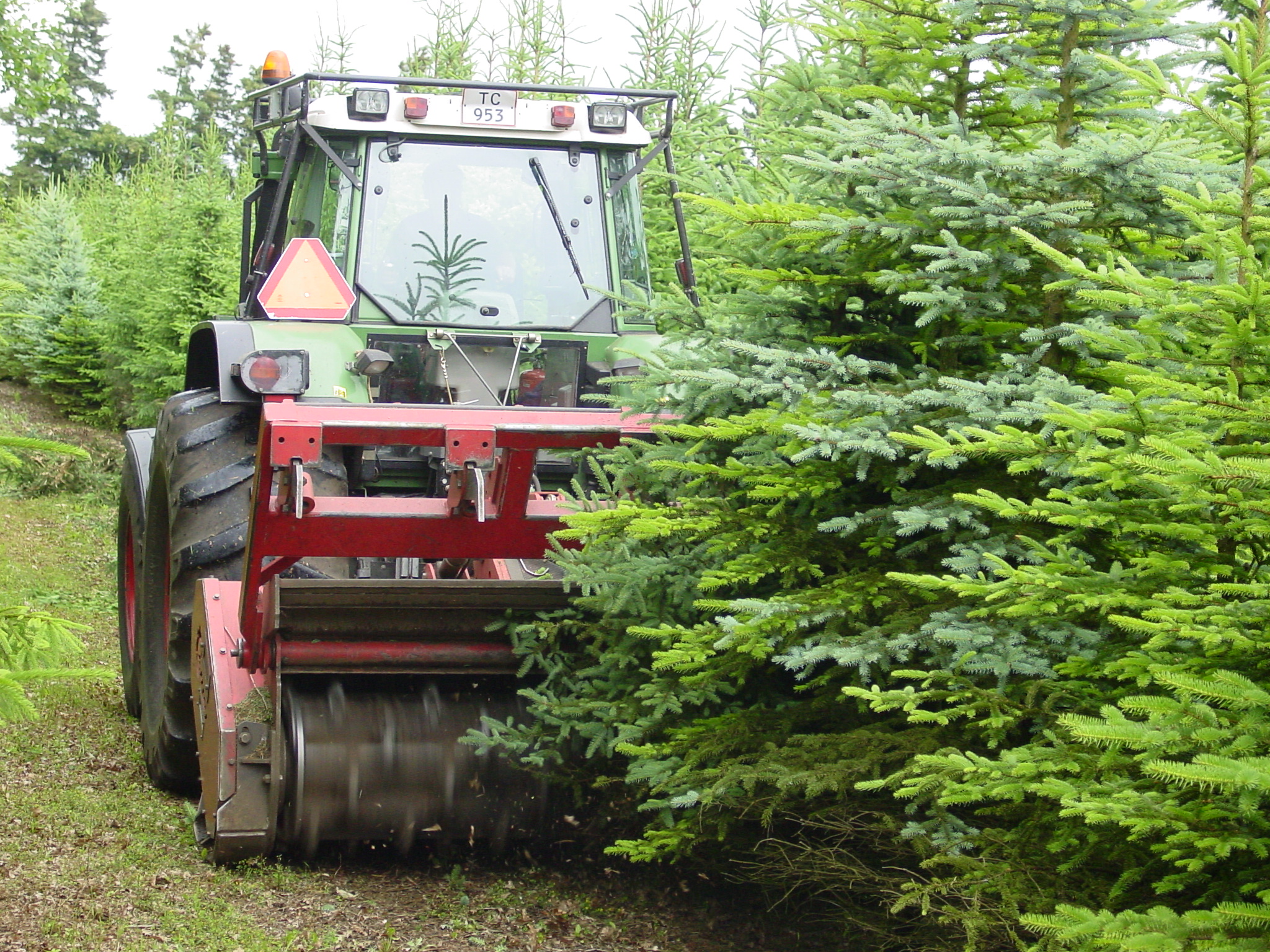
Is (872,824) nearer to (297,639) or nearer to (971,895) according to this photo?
(971,895)

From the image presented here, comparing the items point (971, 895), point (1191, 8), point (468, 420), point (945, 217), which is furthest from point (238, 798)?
point (1191, 8)

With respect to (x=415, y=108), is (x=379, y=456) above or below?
below

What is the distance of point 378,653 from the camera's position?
4234mm

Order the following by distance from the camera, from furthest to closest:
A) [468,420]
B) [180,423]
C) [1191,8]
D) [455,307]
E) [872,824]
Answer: [455,307] → [180,423] → [468,420] → [1191,8] → [872,824]

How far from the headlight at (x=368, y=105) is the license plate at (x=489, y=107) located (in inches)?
13.2

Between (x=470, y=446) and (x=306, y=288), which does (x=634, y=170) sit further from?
(x=470, y=446)

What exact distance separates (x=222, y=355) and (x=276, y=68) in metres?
2.08

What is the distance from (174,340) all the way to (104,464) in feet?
6.49

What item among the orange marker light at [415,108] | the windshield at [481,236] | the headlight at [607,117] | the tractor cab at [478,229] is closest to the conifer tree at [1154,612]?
the tractor cab at [478,229]

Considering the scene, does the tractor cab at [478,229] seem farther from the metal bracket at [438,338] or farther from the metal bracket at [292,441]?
the metal bracket at [292,441]

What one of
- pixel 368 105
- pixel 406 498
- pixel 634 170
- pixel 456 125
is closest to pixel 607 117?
pixel 634 170

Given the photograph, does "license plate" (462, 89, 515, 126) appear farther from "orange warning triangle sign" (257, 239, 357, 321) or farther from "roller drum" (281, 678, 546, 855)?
"roller drum" (281, 678, 546, 855)

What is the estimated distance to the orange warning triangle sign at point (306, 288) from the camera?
534 cm

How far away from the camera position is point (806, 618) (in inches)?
124
